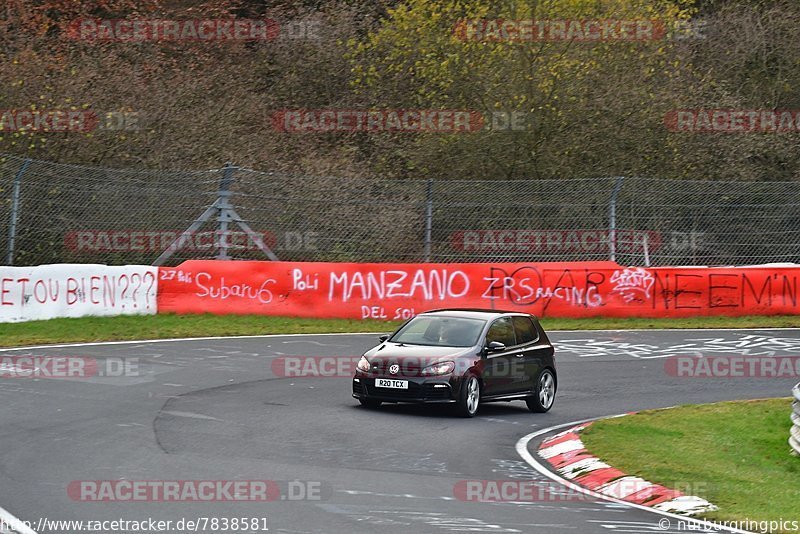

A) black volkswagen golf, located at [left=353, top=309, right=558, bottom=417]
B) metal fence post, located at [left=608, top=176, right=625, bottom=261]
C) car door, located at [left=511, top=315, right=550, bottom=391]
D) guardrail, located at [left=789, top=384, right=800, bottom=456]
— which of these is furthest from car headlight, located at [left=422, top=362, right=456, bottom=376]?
metal fence post, located at [left=608, top=176, right=625, bottom=261]

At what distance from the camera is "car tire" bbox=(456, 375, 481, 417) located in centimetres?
1516

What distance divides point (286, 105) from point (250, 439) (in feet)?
88.7

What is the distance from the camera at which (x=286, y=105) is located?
38500 mm

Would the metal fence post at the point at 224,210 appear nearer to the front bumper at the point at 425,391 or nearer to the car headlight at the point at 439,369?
the front bumper at the point at 425,391

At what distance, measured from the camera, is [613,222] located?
27.7m

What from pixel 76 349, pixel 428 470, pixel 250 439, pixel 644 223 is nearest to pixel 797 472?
pixel 428 470

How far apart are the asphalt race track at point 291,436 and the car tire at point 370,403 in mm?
126

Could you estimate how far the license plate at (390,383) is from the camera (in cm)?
1502

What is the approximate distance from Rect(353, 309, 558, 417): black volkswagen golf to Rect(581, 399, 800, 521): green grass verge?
1.61 metres

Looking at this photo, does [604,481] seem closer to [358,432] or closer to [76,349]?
[358,432]

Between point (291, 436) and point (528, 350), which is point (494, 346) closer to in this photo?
point (528, 350)

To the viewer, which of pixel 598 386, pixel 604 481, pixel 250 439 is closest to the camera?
pixel 604 481

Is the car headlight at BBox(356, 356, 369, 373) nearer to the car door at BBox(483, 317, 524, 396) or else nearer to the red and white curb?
the car door at BBox(483, 317, 524, 396)

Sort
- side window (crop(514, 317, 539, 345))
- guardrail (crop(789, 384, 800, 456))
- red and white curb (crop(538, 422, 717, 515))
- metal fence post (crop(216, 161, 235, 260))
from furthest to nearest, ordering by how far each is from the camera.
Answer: metal fence post (crop(216, 161, 235, 260)), side window (crop(514, 317, 539, 345)), guardrail (crop(789, 384, 800, 456)), red and white curb (crop(538, 422, 717, 515))
